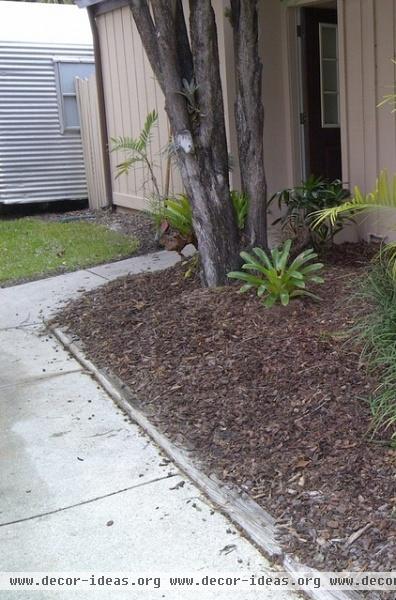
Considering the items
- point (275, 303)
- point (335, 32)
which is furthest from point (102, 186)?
point (275, 303)

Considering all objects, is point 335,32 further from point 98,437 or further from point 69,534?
point 69,534

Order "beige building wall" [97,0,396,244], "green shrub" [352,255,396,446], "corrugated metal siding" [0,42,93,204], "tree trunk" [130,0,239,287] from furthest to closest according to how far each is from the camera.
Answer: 1. "corrugated metal siding" [0,42,93,204]
2. "beige building wall" [97,0,396,244]
3. "tree trunk" [130,0,239,287]
4. "green shrub" [352,255,396,446]

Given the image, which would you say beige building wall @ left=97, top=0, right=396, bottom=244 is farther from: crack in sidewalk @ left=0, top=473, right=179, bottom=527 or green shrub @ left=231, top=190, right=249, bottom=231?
crack in sidewalk @ left=0, top=473, right=179, bottom=527

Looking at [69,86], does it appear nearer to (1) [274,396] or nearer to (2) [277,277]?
(2) [277,277]

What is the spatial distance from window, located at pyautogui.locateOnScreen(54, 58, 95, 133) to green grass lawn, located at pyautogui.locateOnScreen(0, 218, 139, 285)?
240 cm

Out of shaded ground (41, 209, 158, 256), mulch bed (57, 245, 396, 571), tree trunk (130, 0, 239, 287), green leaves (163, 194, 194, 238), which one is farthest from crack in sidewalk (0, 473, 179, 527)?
shaded ground (41, 209, 158, 256)

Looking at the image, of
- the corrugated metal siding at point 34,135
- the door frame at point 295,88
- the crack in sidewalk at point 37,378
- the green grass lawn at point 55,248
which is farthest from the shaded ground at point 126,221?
the crack in sidewalk at point 37,378

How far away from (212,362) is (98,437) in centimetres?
92

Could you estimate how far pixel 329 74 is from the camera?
8.42m

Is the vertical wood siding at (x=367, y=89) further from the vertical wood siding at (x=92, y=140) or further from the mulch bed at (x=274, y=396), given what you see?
the vertical wood siding at (x=92, y=140)

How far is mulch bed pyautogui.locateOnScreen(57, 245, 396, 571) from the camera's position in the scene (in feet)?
9.88

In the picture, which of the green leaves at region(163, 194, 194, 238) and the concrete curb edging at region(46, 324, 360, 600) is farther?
the green leaves at region(163, 194, 194, 238)

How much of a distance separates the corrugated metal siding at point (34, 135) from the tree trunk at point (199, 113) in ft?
24.1

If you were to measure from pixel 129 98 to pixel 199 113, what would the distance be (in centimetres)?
515
